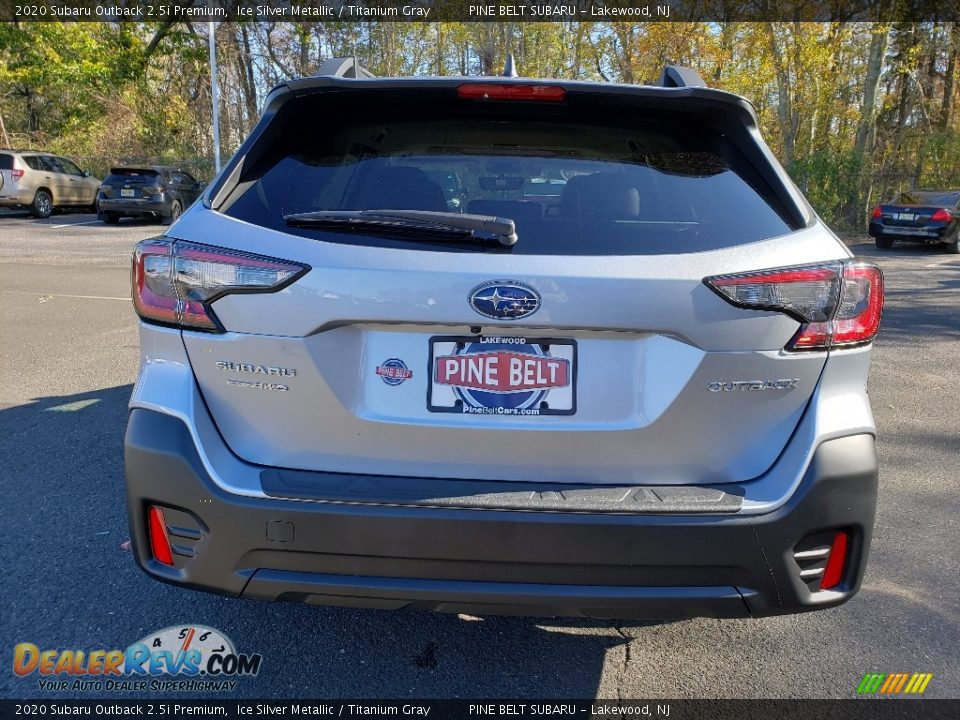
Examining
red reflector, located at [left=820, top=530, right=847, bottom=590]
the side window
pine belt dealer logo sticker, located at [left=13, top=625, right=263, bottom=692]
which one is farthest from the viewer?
the side window

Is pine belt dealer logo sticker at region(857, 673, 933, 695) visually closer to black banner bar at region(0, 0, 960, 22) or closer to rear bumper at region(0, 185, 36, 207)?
rear bumper at region(0, 185, 36, 207)

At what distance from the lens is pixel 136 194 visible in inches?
840

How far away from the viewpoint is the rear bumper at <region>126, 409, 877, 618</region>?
6.52 ft

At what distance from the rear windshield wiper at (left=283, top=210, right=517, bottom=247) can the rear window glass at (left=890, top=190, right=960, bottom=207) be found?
64.3 ft

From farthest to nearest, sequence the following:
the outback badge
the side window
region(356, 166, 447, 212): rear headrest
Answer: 1. the side window
2. region(356, 166, 447, 212): rear headrest
3. the outback badge

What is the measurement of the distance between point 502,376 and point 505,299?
8.2 inches

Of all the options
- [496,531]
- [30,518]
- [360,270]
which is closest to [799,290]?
[496,531]

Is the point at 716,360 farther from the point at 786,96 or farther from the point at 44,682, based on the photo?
the point at 786,96

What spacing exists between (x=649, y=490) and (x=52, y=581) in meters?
2.46

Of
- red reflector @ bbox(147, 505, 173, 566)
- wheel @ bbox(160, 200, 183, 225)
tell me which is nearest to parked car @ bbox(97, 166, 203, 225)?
wheel @ bbox(160, 200, 183, 225)

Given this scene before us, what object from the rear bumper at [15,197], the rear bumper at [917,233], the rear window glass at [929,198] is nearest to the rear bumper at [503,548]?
the rear bumper at [917,233]

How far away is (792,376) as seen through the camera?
81.3 inches

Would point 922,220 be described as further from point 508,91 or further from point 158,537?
point 158,537

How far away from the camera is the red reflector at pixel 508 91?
Result: 2.42m
